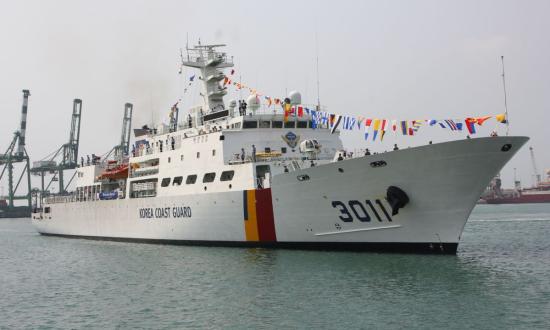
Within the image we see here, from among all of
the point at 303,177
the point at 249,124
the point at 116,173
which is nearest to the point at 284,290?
the point at 303,177

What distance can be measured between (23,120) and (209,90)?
69.2 metres

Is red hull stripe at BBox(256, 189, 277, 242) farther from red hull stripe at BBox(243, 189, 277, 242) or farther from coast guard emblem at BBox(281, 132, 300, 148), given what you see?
coast guard emblem at BBox(281, 132, 300, 148)

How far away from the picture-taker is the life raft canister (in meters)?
19.4

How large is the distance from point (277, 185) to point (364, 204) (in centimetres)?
358

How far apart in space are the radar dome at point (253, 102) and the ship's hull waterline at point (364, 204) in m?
4.58

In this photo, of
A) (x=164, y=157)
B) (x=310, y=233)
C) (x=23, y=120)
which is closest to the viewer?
(x=310, y=233)

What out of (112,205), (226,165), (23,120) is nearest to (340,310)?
(226,165)

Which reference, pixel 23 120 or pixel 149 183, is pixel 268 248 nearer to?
pixel 149 183

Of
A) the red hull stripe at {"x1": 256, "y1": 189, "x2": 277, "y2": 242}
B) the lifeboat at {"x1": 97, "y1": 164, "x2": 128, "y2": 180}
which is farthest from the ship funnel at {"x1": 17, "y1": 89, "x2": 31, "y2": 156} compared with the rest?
the red hull stripe at {"x1": 256, "y1": 189, "x2": 277, "y2": 242}

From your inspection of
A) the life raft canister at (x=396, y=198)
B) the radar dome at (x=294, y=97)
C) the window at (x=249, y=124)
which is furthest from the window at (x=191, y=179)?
the life raft canister at (x=396, y=198)

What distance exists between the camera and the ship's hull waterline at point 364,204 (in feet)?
61.8

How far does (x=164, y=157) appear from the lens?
29141mm

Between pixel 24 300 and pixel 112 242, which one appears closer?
pixel 24 300

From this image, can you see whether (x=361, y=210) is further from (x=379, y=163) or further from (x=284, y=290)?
(x=284, y=290)
